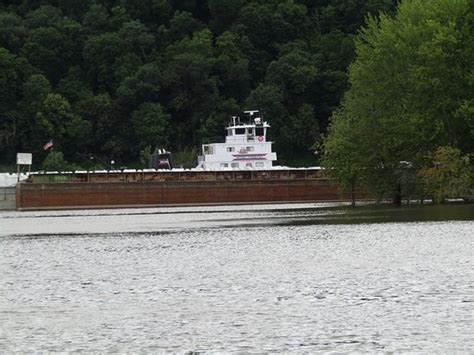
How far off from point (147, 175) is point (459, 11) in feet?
121

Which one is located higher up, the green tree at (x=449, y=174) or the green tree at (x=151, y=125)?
the green tree at (x=151, y=125)

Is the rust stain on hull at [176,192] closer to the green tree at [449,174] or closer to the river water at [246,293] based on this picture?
the green tree at [449,174]

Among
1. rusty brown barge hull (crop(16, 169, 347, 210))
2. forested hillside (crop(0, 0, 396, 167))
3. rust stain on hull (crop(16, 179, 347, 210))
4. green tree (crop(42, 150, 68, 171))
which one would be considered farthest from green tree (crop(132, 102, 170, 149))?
rust stain on hull (crop(16, 179, 347, 210))

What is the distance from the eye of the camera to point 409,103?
71.8 m

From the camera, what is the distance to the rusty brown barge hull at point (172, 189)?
94.3 meters

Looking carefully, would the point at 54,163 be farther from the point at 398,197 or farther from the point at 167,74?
the point at 398,197

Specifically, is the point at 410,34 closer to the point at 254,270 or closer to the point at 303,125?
the point at 254,270

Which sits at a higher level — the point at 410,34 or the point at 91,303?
the point at 410,34

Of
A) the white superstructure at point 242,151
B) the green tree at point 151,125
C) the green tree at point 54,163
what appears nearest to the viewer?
the white superstructure at point 242,151

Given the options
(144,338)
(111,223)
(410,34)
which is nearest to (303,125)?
(410,34)

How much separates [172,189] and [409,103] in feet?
98.8

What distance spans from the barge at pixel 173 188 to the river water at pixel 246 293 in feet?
168

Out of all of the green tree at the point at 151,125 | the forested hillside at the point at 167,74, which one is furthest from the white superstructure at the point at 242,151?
the green tree at the point at 151,125

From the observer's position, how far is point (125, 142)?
141 meters
